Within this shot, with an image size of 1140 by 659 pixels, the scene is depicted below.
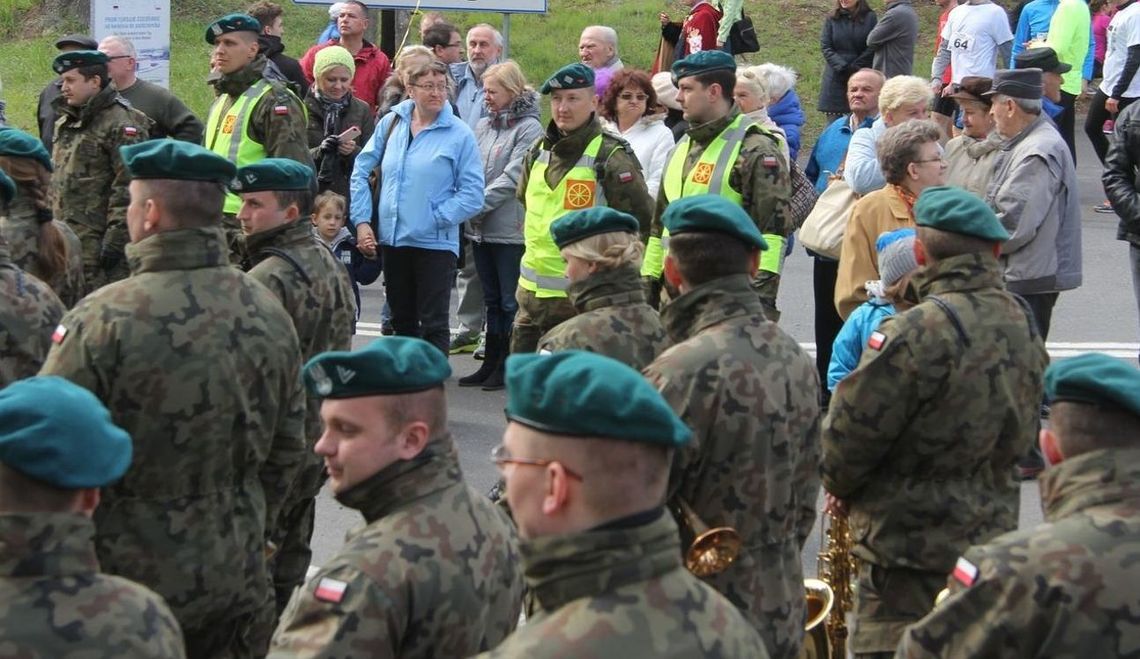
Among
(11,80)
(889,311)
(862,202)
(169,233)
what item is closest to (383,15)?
(11,80)

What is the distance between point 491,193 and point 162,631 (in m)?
7.36

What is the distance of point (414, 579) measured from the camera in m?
3.67

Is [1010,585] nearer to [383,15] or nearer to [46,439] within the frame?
→ [46,439]

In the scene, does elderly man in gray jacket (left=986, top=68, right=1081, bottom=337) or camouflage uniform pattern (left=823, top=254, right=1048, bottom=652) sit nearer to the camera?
camouflage uniform pattern (left=823, top=254, right=1048, bottom=652)

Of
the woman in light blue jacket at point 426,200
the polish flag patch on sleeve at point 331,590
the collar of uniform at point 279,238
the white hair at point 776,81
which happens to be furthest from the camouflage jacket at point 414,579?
the white hair at point 776,81

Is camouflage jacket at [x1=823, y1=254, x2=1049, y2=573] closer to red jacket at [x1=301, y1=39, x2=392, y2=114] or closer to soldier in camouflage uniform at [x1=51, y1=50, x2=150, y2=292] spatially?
soldier in camouflage uniform at [x1=51, y1=50, x2=150, y2=292]

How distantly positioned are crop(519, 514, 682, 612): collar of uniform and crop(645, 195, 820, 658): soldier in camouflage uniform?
193 cm

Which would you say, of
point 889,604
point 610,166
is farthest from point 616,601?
point 610,166

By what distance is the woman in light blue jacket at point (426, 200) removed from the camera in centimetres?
1016

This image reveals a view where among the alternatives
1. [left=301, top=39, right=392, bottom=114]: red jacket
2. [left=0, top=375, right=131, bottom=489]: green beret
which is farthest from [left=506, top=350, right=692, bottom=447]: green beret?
[left=301, top=39, right=392, bottom=114]: red jacket

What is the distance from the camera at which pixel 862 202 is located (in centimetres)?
A: 862

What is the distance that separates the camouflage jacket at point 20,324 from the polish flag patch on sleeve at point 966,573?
Result: 3467 mm

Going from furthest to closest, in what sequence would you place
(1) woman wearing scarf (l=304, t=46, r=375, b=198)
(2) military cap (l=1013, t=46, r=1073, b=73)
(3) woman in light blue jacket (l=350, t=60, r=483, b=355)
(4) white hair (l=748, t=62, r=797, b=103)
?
(1) woman wearing scarf (l=304, t=46, r=375, b=198) < (2) military cap (l=1013, t=46, r=1073, b=73) < (4) white hair (l=748, t=62, r=797, b=103) < (3) woman in light blue jacket (l=350, t=60, r=483, b=355)

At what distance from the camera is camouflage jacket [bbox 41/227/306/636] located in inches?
195
